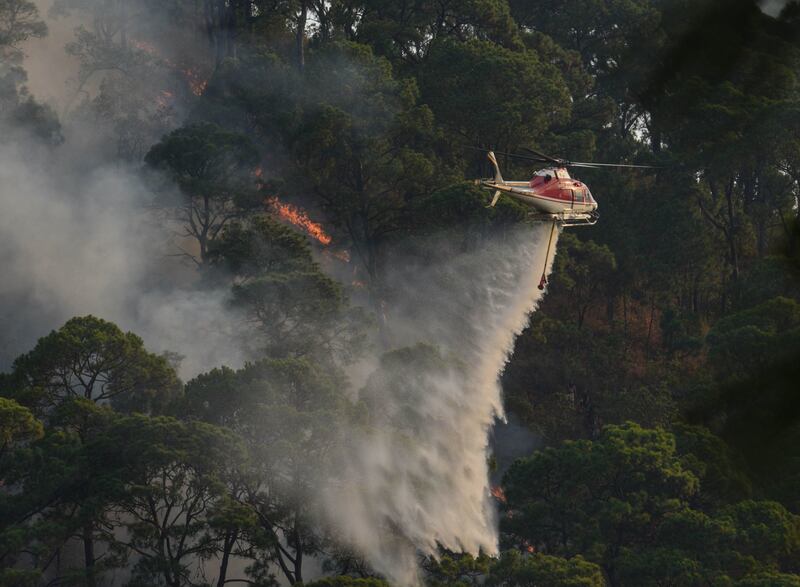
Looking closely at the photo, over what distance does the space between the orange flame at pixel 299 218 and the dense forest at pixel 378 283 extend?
28 cm

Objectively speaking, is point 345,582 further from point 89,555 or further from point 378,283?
point 378,283

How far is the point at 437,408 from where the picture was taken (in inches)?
2505

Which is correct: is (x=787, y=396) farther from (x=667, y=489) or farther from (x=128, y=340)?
(x=128, y=340)

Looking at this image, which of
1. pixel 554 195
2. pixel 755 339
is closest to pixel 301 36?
pixel 554 195

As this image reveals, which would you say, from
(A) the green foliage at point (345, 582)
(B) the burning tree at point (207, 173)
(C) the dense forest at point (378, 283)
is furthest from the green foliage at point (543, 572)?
(B) the burning tree at point (207, 173)

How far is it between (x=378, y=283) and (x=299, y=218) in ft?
20.8

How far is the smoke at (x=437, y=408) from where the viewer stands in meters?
57.8

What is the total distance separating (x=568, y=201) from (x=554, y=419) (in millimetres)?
17961

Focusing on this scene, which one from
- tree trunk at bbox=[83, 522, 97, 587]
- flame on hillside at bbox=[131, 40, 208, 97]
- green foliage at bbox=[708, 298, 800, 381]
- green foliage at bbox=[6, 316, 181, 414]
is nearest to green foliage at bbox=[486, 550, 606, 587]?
tree trunk at bbox=[83, 522, 97, 587]

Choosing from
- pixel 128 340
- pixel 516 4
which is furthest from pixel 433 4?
pixel 128 340

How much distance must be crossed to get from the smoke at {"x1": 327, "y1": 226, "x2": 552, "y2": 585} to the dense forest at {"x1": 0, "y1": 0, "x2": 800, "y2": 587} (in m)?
0.24

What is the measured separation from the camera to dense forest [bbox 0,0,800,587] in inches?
2210

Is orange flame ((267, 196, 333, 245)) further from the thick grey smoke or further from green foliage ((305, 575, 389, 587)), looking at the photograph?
green foliage ((305, 575, 389, 587))

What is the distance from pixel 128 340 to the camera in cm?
5881
